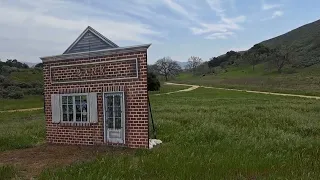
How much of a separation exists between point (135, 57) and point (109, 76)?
122 cm

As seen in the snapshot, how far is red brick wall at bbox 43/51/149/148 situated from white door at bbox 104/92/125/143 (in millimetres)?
161

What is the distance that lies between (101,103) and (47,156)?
2529mm

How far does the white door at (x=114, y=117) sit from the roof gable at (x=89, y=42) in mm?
1903

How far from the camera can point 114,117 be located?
12.2 m

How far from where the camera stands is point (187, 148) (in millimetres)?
10656

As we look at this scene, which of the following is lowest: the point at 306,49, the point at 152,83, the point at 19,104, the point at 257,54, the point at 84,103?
the point at 19,104

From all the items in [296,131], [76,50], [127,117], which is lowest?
[296,131]

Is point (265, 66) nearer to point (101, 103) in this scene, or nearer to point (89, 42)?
point (89, 42)

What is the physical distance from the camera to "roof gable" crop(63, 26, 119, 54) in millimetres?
12996

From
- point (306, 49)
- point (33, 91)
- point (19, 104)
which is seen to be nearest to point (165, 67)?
point (306, 49)

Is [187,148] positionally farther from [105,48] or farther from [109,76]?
[105,48]

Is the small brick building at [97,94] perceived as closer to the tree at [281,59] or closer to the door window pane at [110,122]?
the door window pane at [110,122]

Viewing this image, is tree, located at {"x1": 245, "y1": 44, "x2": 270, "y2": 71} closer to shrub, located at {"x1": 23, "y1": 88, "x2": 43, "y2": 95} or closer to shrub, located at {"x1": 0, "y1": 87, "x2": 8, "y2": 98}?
shrub, located at {"x1": 23, "y1": 88, "x2": 43, "y2": 95}

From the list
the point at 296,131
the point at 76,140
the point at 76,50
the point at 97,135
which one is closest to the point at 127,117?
the point at 97,135
